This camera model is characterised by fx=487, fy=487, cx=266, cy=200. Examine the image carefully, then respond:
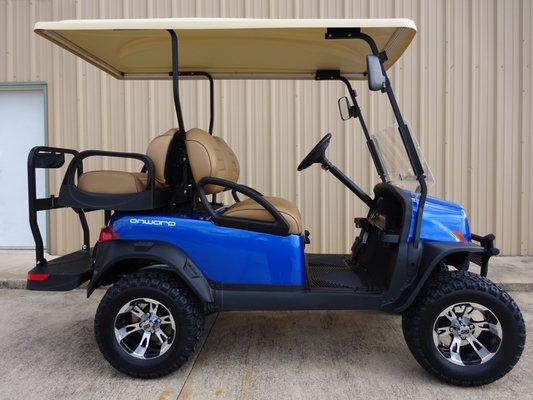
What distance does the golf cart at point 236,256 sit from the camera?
2.68m

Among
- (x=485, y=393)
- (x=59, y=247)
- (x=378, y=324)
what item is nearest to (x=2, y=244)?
(x=59, y=247)

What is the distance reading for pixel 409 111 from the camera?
592 cm

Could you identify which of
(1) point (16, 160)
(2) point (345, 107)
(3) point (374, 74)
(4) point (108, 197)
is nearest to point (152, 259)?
(4) point (108, 197)

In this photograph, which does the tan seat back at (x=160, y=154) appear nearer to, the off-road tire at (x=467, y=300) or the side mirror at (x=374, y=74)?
the side mirror at (x=374, y=74)

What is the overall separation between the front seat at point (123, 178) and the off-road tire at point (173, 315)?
0.55 m

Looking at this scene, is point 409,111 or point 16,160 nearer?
point 409,111

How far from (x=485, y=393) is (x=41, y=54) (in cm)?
599

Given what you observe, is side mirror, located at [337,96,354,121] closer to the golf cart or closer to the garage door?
the golf cart

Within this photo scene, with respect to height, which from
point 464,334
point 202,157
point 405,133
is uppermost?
point 405,133

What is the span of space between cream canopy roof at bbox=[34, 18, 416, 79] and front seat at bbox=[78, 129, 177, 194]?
662 mm

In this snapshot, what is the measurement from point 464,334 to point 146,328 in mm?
1794

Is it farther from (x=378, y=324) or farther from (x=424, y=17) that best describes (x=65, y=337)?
(x=424, y=17)

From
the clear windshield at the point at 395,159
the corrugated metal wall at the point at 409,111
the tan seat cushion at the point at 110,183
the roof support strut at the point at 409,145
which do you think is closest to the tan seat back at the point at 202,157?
the tan seat cushion at the point at 110,183

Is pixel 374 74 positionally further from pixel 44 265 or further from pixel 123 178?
pixel 44 265
